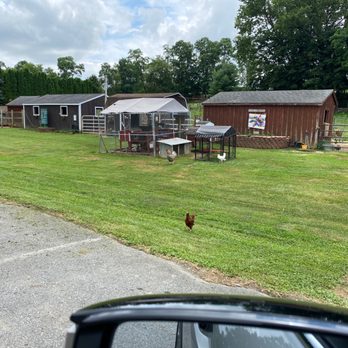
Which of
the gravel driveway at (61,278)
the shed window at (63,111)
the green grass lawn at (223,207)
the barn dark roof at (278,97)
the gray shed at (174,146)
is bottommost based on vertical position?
the green grass lawn at (223,207)

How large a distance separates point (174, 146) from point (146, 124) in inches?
124

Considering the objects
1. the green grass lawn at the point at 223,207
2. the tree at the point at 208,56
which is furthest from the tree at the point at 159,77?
the green grass lawn at the point at 223,207

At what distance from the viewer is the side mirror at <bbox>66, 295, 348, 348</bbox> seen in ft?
4.24

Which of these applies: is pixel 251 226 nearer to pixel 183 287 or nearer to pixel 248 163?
pixel 183 287

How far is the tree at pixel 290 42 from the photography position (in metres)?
46.0

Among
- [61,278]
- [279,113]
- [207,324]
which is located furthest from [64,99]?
[207,324]

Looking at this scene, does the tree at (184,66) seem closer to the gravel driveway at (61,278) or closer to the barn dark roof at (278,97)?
the barn dark roof at (278,97)

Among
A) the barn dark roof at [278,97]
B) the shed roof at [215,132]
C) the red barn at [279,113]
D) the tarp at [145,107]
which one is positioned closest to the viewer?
the shed roof at [215,132]

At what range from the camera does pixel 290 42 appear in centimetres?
4884

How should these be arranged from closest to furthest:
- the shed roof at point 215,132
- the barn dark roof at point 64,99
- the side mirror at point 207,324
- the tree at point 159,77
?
the side mirror at point 207,324, the shed roof at point 215,132, the barn dark roof at point 64,99, the tree at point 159,77

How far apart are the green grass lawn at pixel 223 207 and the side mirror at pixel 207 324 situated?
276cm

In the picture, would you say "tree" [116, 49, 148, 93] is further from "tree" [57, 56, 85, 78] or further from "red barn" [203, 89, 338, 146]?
"red barn" [203, 89, 338, 146]

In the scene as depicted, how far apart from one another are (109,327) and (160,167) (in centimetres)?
1239

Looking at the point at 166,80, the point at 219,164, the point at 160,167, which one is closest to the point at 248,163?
the point at 219,164
